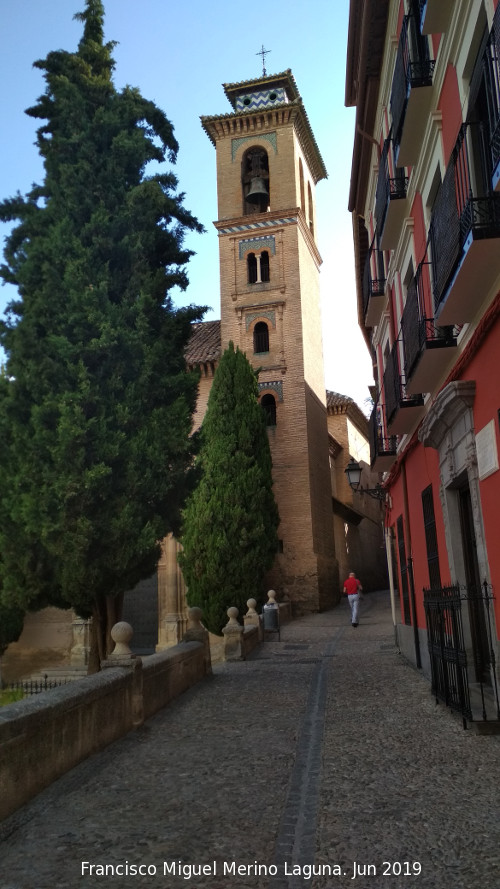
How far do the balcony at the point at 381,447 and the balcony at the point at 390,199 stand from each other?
347 cm

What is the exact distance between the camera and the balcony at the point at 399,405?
929 centimetres

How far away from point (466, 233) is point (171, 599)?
64.9 feet

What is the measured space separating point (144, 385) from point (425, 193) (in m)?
4.36

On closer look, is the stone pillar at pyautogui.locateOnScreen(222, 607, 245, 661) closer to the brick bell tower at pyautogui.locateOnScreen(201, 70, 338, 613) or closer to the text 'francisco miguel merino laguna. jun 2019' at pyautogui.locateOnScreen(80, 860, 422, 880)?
the text 'francisco miguel merino laguna. jun 2019' at pyautogui.locateOnScreen(80, 860, 422, 880)

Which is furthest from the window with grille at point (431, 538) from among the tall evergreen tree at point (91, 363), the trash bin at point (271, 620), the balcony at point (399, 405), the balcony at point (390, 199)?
the trash bin at point (271, 620)

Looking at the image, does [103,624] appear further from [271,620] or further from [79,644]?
[79,644]

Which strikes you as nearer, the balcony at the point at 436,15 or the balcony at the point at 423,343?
the balcony at the point at 436,15

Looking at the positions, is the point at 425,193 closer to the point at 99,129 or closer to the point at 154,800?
the point at 99,129

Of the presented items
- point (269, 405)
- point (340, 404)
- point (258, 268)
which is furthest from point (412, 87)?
point (340, 404)

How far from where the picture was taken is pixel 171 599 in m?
23.6

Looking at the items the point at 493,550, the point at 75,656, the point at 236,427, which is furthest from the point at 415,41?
the point at 75,656

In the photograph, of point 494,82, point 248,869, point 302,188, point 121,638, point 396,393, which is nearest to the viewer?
point 248,869

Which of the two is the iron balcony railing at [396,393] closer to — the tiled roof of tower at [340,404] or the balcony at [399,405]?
the balcony at [399,405]

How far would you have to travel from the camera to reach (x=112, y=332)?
30.7 feet
